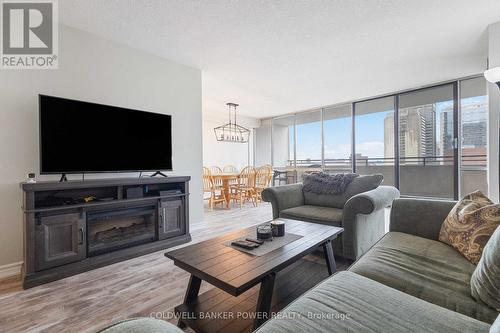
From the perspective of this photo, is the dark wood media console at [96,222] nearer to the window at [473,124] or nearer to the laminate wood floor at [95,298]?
the laminate wood floor at [95,298]

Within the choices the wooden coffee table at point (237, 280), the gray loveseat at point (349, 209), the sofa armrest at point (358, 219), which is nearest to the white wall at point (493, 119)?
the gray loveseat at point (349, 209)

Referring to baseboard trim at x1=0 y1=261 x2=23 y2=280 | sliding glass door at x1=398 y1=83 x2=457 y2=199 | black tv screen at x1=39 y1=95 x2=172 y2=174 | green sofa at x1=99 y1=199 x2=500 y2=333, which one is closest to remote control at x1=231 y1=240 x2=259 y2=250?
green sofa at x1=99 y1=199 x2=500 y2=333

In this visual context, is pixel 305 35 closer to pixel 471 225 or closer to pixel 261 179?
pixel 471 225

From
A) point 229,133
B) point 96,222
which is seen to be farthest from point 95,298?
point 229,133

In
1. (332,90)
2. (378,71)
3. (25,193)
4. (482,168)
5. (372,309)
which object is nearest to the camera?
(372,309)

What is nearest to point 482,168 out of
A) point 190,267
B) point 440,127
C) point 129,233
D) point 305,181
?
point 440,127

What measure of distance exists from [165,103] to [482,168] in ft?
18.3

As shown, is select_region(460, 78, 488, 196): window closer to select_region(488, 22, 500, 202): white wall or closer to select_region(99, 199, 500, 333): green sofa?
select_region(488, 22, 500, 202): white wall

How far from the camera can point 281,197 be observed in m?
2.73

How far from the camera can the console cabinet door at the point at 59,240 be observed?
188cm

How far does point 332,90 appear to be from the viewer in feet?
14.8

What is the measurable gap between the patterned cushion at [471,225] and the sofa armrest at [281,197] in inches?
58.3

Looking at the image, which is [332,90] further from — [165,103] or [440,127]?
[165,103]

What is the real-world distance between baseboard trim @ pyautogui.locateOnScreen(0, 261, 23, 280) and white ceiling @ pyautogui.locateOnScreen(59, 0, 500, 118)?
7.78ft
